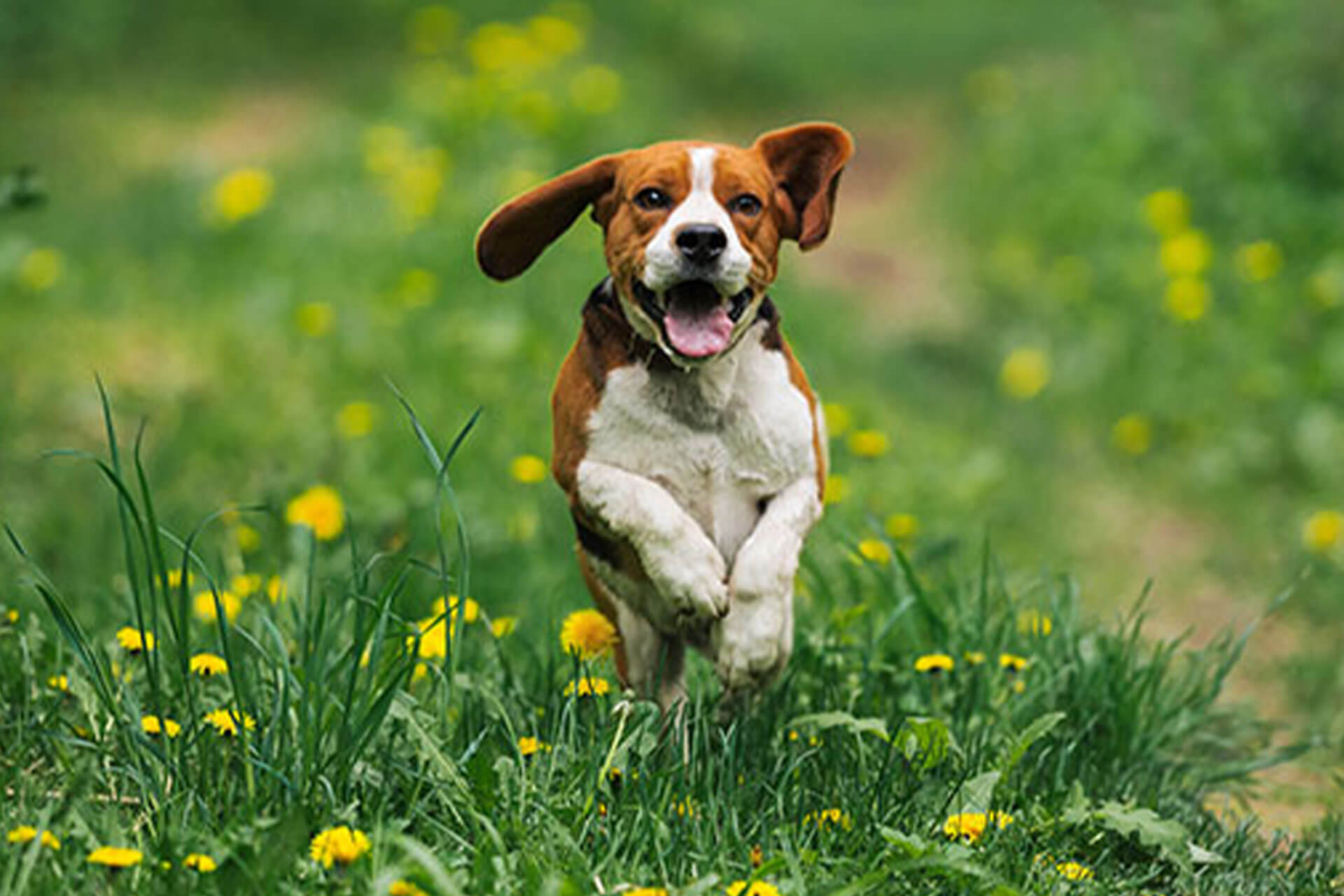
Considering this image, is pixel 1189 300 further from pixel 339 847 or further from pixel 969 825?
pixel 339 847

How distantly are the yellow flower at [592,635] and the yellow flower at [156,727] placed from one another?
2.22ft

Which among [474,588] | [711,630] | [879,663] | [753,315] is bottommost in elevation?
[474,588]

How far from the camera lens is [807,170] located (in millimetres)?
2678

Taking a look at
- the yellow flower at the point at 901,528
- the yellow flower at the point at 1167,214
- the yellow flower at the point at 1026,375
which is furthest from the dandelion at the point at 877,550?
the yellow flower at the point at 1167,214

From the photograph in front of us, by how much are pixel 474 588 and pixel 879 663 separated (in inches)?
51.3

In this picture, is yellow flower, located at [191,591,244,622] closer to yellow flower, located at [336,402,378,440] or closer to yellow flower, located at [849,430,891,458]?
yellow flower, located at [336,402,378,440]

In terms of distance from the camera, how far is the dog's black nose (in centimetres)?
239

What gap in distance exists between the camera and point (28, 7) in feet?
34.3

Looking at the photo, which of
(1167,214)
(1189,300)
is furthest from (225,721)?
(1167,214)

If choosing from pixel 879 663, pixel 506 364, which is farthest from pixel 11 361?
pixel 879 663

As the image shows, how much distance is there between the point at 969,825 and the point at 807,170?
1.10m

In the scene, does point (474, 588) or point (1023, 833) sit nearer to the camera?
point (1023, 833)

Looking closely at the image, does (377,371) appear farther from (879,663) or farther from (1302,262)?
(1302,262)

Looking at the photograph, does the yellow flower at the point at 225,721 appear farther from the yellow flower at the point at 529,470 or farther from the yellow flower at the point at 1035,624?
the yellow flower at the point at 1035,624
